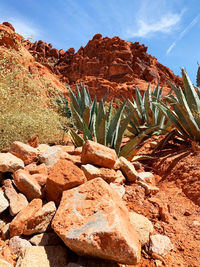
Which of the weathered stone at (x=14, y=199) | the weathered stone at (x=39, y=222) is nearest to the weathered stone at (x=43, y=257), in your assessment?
the weathered stone at (x=39, y=222)

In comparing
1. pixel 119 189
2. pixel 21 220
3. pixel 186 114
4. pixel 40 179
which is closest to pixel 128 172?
pixel 119 189

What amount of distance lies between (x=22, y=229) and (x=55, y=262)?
29 centimetres

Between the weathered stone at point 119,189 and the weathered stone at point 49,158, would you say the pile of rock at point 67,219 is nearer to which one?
the weathered stone at point 119,189

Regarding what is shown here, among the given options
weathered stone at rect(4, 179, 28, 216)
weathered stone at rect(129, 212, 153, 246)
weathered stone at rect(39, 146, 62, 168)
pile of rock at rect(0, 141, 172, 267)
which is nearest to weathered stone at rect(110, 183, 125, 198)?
pile of rock at rect(0, 141, 172, 267)

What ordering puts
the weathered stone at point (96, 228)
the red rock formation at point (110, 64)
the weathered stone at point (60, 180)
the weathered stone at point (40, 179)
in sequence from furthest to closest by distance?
the red rock formation at point (110, 64)
the weathered stone at point (40, 179)
the weathered stone at point (60, 180)
the weathered stone at point (96, 228)

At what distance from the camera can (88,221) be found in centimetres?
89

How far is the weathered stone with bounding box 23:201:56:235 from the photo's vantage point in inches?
39.8

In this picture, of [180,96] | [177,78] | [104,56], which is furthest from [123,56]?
[180,96]

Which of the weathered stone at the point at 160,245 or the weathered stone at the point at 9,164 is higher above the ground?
the weathered stone at the point at 9,164

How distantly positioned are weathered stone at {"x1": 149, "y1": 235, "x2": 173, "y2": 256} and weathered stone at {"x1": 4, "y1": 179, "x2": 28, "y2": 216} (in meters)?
0.81

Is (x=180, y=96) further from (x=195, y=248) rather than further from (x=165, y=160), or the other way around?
(x=195, y=248)

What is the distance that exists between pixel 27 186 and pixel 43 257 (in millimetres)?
497

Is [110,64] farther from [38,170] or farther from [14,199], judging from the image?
[14,199]

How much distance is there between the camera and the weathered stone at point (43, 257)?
0.81 meters
